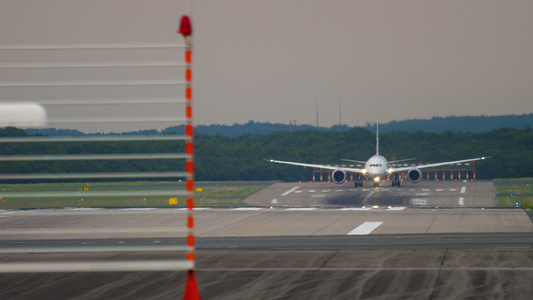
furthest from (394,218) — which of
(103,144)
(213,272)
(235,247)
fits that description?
(103,144)

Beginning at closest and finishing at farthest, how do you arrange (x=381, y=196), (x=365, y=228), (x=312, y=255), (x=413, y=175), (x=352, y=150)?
(x=312, y=255), (x=365, y=228), (x=381, y=196), (x=413, y=175), (x=352, y=150)

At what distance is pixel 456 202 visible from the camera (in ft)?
164

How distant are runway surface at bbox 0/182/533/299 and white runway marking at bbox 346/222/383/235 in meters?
0.04

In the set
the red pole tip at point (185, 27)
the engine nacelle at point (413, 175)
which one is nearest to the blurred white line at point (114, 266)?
the red pole tip at point (185, 27)

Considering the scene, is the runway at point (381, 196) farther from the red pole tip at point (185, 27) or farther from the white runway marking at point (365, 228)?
the red pole tip at point (185, 27)

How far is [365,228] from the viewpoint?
29703 millimetres

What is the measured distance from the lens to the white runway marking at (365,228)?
28016 millimetres

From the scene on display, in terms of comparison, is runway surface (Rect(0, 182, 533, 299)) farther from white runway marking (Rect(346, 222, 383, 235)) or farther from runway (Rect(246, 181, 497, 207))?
runway (Rect(246, 181, 497, 207))

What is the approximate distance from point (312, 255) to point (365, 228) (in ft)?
33.1

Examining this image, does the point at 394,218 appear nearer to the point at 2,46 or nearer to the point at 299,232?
→ the point at 299,232

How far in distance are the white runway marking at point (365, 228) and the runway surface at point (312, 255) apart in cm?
4

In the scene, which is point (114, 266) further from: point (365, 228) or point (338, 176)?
point (338, 176)

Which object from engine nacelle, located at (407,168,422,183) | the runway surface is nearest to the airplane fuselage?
engine nacelle, located at (407,168,422,183)

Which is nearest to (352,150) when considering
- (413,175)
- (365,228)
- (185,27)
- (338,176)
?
(338,176)
